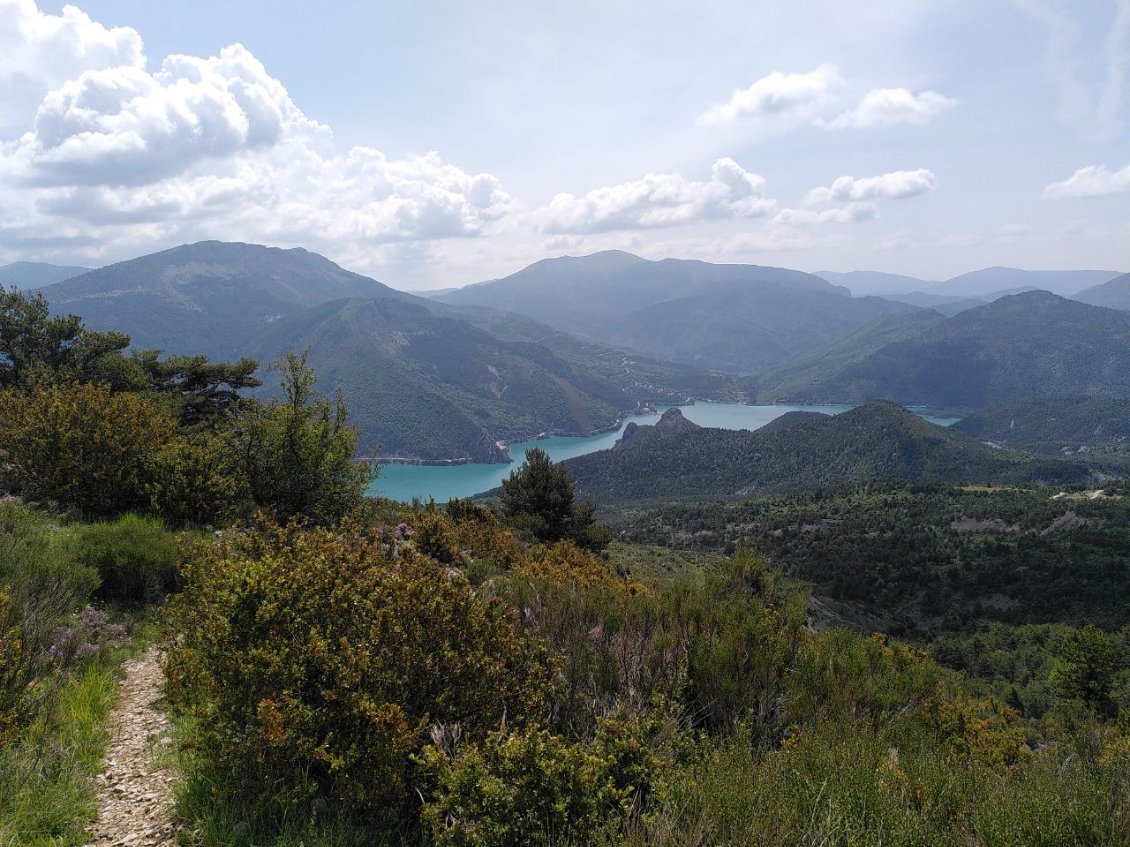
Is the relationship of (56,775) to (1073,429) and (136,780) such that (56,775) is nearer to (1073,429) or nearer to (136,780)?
(136,780)

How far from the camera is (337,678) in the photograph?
12.0 feet

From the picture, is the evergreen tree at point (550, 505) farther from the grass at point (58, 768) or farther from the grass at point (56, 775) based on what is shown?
the grass at point (56, 775)

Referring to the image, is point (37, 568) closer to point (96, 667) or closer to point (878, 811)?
point (96, 667)

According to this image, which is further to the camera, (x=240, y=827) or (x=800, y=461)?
(x=800, y=461)

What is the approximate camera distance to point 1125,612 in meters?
45.7

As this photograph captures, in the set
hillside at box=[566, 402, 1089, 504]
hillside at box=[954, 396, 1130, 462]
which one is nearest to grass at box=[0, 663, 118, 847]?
hillside at box=[566, 402, 1089, 504]

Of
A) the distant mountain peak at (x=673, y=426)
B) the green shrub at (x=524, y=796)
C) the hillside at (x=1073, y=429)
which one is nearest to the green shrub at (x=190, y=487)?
the green shrub at (x=524, y=796)

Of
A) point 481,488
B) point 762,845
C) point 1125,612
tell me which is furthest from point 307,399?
point 481,488

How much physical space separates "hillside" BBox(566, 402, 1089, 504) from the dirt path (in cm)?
11561

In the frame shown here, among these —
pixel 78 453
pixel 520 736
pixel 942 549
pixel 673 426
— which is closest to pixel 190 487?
pixel 78 453

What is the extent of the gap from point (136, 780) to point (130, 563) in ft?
15.8

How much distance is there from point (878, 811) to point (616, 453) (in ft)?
478

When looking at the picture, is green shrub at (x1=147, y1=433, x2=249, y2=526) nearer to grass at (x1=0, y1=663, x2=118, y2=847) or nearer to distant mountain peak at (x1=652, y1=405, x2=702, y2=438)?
grass at (x1=0, y1=663, x2=118, y2=847)

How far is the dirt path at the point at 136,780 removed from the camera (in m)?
3.63
